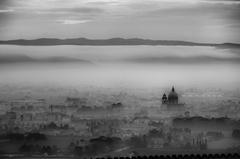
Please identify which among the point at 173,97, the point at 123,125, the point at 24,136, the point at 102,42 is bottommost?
the point at 24,136

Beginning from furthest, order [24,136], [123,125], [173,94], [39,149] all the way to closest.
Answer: [173,94] → [123,125] → [39,149] → [24,136]

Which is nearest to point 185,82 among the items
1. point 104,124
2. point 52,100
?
point 104,124

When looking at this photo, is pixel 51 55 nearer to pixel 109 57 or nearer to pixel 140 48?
pixel 109 57

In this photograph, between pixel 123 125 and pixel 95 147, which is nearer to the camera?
pixel 95 147

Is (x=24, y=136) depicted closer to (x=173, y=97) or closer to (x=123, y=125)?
(x=123, y=125)

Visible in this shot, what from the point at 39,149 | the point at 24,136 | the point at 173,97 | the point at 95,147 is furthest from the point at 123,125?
the point at 24,136

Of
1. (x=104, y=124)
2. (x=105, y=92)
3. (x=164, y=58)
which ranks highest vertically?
(x=164, y=58)

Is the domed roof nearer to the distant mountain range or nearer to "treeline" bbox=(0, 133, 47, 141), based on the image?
the distant mountain range

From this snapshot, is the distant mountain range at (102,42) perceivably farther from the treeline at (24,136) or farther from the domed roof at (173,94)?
the treeline at (24,136)

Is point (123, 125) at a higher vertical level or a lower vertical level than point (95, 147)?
higher
